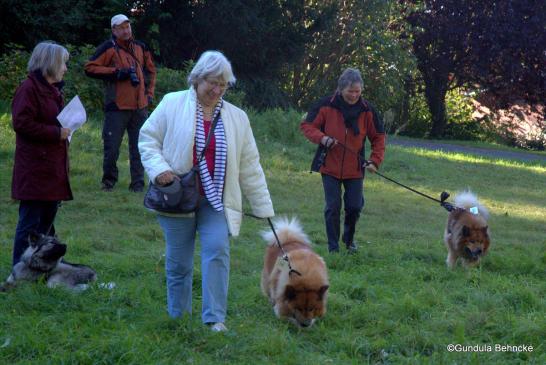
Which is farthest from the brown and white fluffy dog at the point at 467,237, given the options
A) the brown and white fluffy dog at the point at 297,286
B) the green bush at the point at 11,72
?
the green bush at the point at 11,72

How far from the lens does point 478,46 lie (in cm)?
2606

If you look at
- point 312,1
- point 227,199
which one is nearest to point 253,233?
point 227,199

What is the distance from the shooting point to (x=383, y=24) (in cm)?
2652

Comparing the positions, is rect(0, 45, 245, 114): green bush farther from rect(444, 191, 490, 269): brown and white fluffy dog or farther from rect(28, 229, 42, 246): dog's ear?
rect(28, 229, 42, 246): dog's ear

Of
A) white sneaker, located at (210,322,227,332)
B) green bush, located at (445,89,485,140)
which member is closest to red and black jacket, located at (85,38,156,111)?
white sneaker, located at (210,322,227,332)

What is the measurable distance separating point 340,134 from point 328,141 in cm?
21

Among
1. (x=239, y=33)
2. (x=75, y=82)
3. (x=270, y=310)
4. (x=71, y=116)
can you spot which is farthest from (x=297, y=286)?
(x=239, y=33)

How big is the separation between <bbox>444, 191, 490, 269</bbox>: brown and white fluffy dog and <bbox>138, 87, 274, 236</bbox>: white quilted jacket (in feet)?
9.98

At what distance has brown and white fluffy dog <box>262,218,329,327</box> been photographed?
4.95 m

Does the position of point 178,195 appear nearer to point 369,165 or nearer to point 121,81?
point 369,165

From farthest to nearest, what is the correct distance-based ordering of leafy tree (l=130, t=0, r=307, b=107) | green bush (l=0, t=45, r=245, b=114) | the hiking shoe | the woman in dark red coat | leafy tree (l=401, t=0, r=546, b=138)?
leafy tree (l=401, t=0, r=546, b=138)
leafy tree (l=130, t=0, r=307, b=107)
green bush (l=0, t=45, r=245, b=114)
the hiking shoe
the woman in dark red coat

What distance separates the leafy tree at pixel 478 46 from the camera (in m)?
25.6

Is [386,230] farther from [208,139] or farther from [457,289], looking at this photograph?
[208,139]

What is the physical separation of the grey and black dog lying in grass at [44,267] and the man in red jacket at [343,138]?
2721mm
